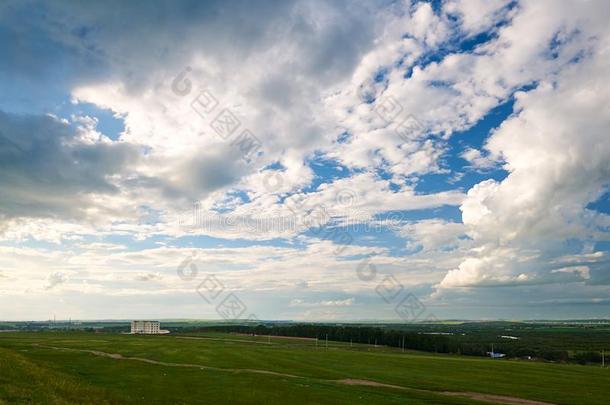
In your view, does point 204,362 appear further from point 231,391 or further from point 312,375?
point 231,391

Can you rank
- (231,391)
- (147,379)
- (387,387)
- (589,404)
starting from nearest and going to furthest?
(231,391), (589,404), (147,379), (387,387)

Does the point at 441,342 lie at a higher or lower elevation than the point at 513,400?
lower

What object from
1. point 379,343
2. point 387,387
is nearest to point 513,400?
point 387,387

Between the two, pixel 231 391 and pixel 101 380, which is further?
pixel 101 380

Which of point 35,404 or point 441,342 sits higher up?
point 35,404

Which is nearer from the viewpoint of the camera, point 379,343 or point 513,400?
point 513,400

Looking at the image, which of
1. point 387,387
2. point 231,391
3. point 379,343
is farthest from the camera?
point 379,343

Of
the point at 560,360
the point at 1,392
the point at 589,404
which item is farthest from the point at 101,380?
the point at 560,360

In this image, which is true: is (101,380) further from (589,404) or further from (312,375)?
(589,404)

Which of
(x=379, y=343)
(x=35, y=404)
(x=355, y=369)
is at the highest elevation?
(x=35, y=404)
